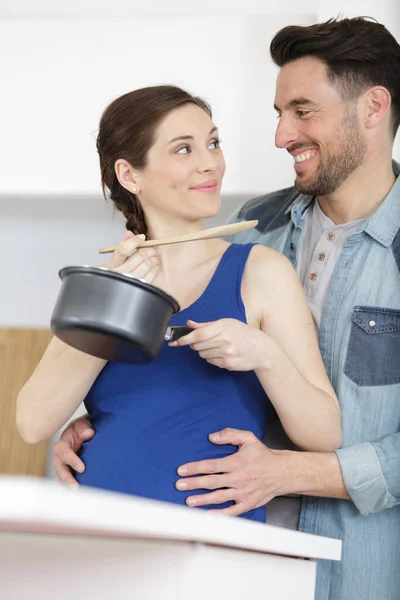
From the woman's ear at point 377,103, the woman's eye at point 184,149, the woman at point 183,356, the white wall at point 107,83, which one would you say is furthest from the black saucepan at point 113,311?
the white wall at point 107,83

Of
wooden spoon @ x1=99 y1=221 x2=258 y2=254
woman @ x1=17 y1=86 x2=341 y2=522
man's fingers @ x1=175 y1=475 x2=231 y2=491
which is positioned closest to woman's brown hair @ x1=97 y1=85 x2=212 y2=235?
woman @ x1=17 y1=86 x2=341 y2=522

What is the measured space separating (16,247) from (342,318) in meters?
1.68

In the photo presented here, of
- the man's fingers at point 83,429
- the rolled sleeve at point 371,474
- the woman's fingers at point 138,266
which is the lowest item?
the rolled sleeve at point 371,474

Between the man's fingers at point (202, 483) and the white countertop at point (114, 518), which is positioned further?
the man's fingers at point (202, 483)

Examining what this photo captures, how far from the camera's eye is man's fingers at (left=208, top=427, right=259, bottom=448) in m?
1.36

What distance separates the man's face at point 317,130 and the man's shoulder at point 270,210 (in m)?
0.10

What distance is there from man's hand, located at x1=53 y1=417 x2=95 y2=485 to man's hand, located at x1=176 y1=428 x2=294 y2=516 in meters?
0.22

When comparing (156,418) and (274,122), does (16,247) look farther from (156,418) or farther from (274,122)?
(156,418)

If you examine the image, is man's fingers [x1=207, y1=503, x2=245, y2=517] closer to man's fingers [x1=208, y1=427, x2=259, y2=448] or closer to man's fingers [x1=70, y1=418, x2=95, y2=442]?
man's fingers [x1=208, y1=427, x2=259, y2=448]

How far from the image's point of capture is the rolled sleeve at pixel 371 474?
4.93 feet

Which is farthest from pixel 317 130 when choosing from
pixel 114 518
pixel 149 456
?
pixel 114 518

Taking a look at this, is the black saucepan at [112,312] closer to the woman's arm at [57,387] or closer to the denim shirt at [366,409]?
the woman's arm at [57,387]

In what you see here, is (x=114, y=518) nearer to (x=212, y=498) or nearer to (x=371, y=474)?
(x=212, y=498)

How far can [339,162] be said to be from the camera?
1876 millimetres
